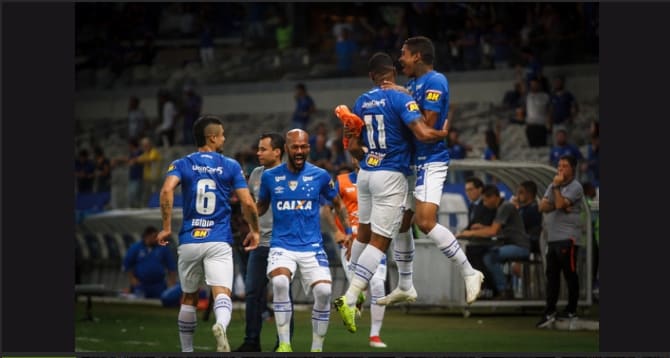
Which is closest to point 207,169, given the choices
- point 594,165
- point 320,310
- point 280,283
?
point 280,283

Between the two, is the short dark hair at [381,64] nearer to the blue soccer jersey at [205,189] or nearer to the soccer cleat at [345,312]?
the blue soccer jersey at [205,189]

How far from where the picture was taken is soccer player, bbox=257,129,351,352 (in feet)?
39.7

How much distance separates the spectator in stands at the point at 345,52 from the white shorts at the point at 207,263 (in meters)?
21.2

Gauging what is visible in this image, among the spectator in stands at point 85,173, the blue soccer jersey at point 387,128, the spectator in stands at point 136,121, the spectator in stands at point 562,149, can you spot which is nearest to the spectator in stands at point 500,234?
the spectator in stands at point 562,149

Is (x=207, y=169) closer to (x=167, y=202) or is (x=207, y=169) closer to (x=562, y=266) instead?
(x=167, y=202)

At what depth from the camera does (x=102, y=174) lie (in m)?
32.3

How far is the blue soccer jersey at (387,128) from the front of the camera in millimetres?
10547

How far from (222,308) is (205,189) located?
0.96 meters

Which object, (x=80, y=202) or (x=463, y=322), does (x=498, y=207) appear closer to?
(x=463, y=322)

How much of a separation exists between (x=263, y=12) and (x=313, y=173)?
83.4 feet

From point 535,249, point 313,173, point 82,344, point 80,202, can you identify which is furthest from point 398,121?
point 80,202

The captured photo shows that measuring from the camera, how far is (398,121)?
10633 mm

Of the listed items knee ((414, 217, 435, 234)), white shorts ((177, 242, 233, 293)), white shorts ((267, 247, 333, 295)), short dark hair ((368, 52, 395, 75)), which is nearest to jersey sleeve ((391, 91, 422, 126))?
short dark hair ((368, 52, 395, 75))

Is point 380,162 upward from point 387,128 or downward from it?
downward
